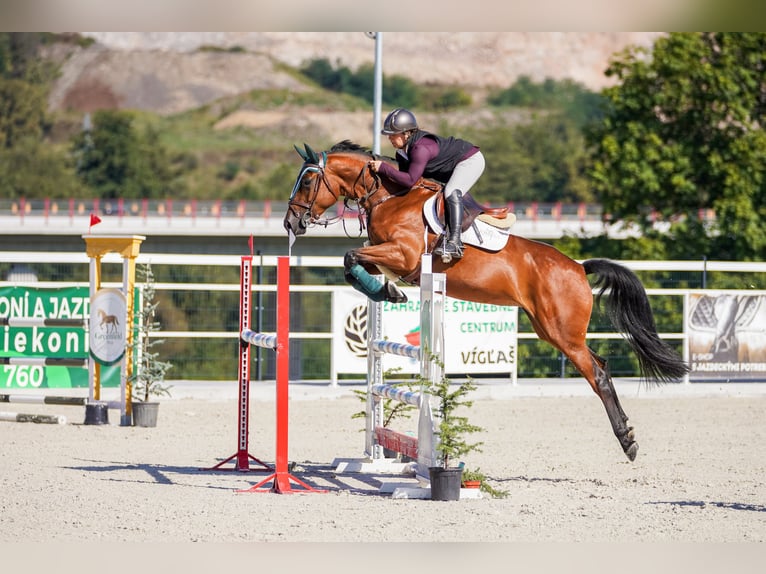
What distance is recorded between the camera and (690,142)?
22797mm

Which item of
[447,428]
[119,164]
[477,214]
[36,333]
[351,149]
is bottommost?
[447,428]

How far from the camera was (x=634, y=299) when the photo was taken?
27.3ft

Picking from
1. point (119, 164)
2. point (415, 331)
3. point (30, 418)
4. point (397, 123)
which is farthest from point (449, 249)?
point (119, 164)

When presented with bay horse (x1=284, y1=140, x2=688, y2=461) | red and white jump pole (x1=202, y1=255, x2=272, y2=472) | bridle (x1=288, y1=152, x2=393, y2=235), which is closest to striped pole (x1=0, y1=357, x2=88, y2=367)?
red and white jump pole (x1=202, y1=255, x2=272, y2=472)

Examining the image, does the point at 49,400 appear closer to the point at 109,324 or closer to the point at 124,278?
the point at 109,324

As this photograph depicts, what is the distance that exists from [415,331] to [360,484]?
6.10 m

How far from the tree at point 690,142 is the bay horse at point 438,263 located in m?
14.6

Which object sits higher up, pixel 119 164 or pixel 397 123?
pixel 119 164

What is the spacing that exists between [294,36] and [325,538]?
91.2m

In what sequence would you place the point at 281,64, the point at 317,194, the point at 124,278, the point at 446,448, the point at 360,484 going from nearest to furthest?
the point at 446,448
the point at 317,194
the point at 360,484
the point at 124,278
the point at 281,64

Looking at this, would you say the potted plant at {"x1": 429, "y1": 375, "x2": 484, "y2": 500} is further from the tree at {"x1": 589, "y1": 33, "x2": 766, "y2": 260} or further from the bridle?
the tree at {"x1": 589, "y1": 33, "x2": 766, "y2": 260}

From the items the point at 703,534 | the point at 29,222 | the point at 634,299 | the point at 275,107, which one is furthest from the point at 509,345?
Result: the point at 275,107

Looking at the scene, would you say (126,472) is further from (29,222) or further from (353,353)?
(29,222)

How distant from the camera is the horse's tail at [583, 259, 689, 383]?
27.2 feet
